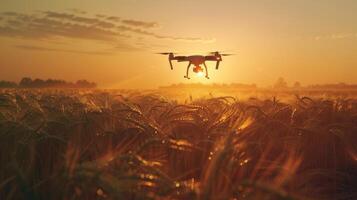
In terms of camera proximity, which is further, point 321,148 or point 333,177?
point 321,148

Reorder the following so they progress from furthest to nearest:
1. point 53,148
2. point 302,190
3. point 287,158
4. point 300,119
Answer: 1. point 300,119
2. point 287,158
3. point 53,148
4. point 302,190

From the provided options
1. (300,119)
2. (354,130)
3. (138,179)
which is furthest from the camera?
(300,119)

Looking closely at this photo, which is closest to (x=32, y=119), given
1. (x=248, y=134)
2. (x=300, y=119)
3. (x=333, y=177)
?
(x=248, y=134)

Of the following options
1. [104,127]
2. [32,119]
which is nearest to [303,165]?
[104,127]

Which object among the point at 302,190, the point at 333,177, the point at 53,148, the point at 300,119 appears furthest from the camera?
the point at 300,119

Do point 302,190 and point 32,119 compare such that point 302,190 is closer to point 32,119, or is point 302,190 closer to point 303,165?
point 303,165

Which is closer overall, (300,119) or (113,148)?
(113,148)

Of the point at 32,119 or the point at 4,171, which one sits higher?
the point at 32,119

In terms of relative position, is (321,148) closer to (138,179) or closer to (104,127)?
(104,127)

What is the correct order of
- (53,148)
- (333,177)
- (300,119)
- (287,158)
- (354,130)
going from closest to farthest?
(333,177), (53,148), (287,158), (354,130), (300,119)
